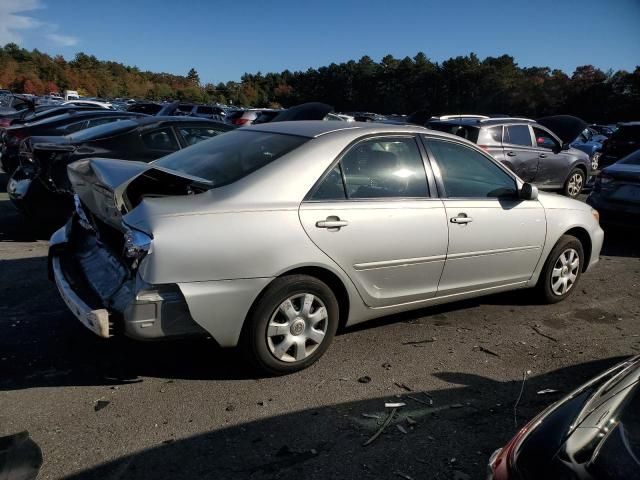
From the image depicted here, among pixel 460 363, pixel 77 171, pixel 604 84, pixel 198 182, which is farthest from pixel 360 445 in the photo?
pixel 604 84

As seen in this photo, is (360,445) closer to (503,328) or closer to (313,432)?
(313,432)

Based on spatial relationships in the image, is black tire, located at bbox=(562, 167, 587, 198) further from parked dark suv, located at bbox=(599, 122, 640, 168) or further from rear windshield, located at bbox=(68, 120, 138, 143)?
rear windshield, located at bbox=(68, 120, 138, 143)

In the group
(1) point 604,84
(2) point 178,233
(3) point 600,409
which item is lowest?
(3) point 600,409

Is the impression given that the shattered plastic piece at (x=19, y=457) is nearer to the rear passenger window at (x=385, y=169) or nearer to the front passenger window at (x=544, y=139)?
the rear passenger window at (x=385, y=169)

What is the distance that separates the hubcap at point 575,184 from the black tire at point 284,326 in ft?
33.9

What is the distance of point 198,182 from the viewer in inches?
139

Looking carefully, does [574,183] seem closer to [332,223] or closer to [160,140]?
[160,140]

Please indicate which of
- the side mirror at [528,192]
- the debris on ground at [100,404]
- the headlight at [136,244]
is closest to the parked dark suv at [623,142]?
the side mirror at [528,192]

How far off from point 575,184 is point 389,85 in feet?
241

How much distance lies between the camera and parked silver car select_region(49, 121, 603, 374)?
3166mm

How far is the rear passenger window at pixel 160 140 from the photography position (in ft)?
24.0

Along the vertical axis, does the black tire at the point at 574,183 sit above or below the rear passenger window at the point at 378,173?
below

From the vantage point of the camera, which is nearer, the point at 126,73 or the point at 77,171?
the point at 77,171

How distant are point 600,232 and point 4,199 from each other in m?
9.22
